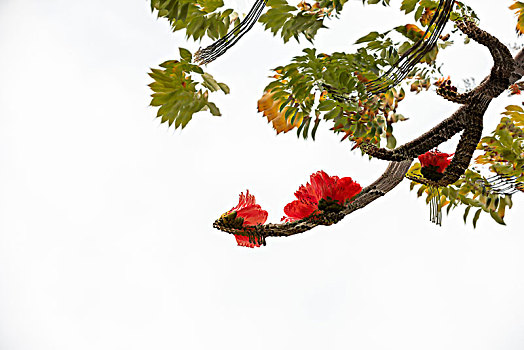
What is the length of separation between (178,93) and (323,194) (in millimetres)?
260

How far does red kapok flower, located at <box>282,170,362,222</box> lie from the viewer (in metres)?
0.61

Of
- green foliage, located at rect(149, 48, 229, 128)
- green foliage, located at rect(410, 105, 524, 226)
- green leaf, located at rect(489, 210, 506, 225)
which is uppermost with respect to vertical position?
green foliage, located at rect(149, 48, 229, 128)

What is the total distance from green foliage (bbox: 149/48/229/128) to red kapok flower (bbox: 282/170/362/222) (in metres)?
0.22

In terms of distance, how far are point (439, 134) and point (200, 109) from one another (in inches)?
12.2

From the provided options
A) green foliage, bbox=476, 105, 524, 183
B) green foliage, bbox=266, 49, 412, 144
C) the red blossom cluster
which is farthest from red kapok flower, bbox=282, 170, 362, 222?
green foliage, bbox=476, 105, 524, 183

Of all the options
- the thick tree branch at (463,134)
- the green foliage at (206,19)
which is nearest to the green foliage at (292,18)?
→ the green foliage at (206,19)

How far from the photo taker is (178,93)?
1.51 feet

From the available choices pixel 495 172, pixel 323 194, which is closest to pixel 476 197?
pixel 495 172

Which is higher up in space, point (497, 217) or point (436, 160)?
point (436, 160)

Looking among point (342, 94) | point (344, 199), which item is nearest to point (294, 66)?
point (342, 94)

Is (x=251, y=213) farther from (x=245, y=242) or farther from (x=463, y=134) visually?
(x=463, y=134)

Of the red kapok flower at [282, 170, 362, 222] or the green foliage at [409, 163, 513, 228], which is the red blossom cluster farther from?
the green foliage at [409, 163, 513, 228]

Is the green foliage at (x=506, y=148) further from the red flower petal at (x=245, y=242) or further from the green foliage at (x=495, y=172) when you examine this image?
the red flower petal at (x=245, y=242)

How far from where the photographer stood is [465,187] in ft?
2.09
